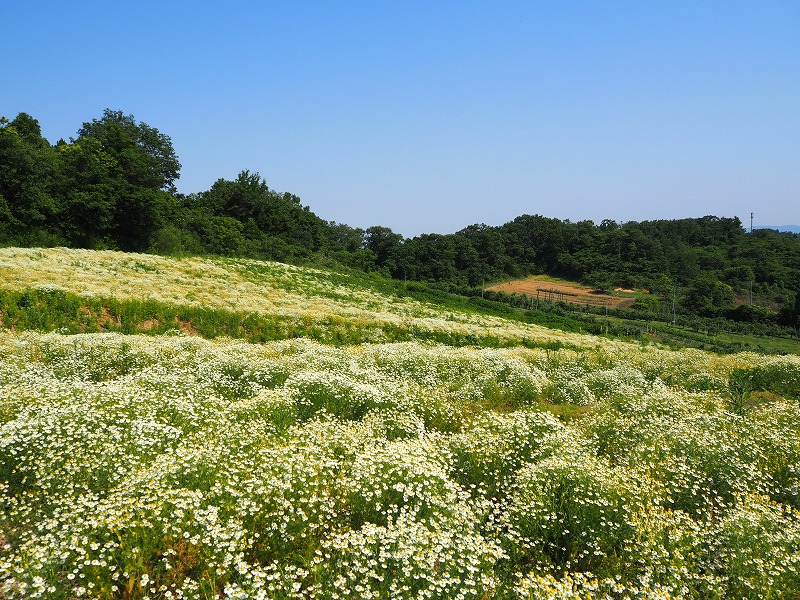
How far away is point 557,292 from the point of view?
101500 mm

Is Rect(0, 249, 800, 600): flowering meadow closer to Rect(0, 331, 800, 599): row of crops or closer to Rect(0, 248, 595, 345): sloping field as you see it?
Rect(0, 331, 800, 599): row of crops

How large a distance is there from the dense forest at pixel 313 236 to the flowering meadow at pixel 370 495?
39.4 metres

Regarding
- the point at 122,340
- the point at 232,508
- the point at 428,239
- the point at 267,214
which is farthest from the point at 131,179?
the point at 428,239

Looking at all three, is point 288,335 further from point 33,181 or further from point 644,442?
point 33,181

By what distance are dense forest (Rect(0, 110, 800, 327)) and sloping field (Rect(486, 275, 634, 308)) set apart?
420 cm

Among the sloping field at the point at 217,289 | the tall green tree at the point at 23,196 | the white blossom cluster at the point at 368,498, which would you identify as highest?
the tall green tree at the point at 23,196

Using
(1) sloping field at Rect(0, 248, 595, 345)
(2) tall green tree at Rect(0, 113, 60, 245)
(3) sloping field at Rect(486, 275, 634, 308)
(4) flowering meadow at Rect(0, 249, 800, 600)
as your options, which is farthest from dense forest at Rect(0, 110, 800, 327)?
(4) flowering meadow at Rect(0, 249, 800, 600)

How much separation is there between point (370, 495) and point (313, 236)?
3690 inches

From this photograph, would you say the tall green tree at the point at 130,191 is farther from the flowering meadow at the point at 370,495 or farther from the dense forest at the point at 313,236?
the flowering meadow at the point at 370,495

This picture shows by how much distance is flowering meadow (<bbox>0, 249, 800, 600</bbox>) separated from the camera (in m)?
5.08

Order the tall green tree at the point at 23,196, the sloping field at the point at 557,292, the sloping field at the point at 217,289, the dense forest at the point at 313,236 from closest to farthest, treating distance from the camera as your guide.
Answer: the sloping field at the point at 217,289 < the tall green tree at the point at 23,196 < the dense forest at the point at 313,236 < the sloping field at the point at 557,292

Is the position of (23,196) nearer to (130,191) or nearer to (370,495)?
(130,191)

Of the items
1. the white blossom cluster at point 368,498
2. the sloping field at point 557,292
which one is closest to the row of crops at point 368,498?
the white blossom cluster at point 368,498

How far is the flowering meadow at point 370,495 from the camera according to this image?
200 inches
